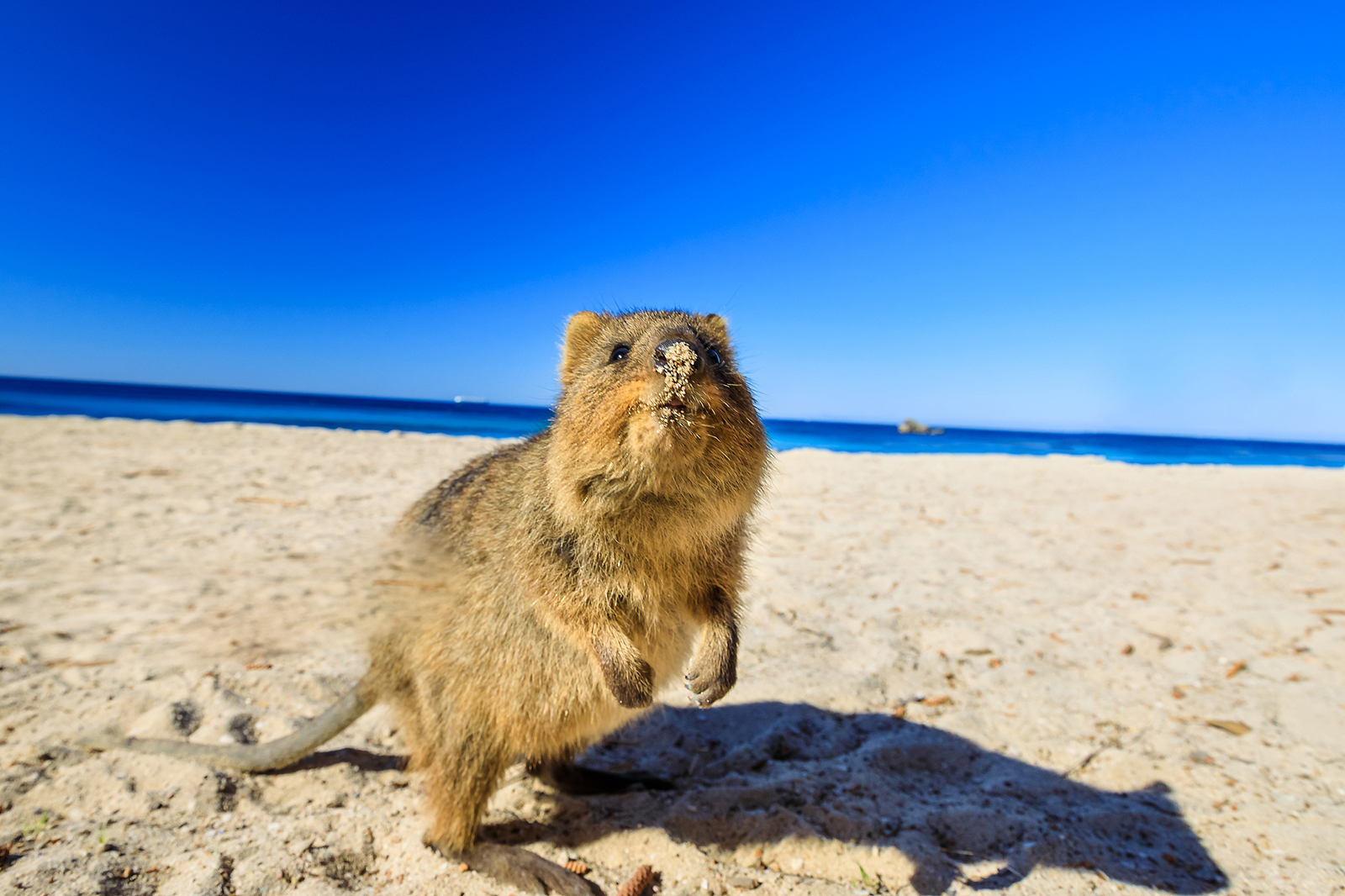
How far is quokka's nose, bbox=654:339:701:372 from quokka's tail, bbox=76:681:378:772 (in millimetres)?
1848

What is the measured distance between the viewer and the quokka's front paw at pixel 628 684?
1.89 m

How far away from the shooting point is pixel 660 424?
5.18 ft

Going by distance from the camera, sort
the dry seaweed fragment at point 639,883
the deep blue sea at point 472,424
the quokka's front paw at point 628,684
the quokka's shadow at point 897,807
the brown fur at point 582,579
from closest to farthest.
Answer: the brown fur at point 582,579 → the quokka's front paw at point 628,684 → the dry seaweed fragment at point 639,883 → the quokka's shadow at point 897,807 → the deep blue sea at point 472,424

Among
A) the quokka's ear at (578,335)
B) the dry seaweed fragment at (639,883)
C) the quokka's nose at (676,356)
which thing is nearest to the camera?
the quokka's nose at (676,356)

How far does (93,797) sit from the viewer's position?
7.09ft

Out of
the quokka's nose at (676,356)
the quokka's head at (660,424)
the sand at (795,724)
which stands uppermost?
the quokka's nose at (676,356)

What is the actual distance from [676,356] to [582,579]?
0.84 m

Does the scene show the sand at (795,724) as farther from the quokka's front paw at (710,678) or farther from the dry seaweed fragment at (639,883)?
the quokka's front paw at (710,678)

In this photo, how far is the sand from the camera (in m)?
2.08

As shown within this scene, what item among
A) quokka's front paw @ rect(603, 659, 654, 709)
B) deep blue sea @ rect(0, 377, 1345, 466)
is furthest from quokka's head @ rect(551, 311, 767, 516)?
deep blue sea @ rect(0, 377, 1345, 466)

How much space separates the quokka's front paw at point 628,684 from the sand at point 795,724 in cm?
72

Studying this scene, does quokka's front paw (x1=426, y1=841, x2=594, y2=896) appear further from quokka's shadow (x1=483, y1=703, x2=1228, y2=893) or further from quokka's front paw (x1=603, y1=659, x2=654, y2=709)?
quokka's front paw (x1=603, y1=659, x2=654, y2=709)

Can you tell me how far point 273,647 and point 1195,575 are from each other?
23.6 feet

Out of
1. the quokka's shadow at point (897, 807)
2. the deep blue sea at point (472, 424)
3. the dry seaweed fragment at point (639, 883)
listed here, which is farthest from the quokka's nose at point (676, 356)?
the deep blue sea at point (472, 424)
